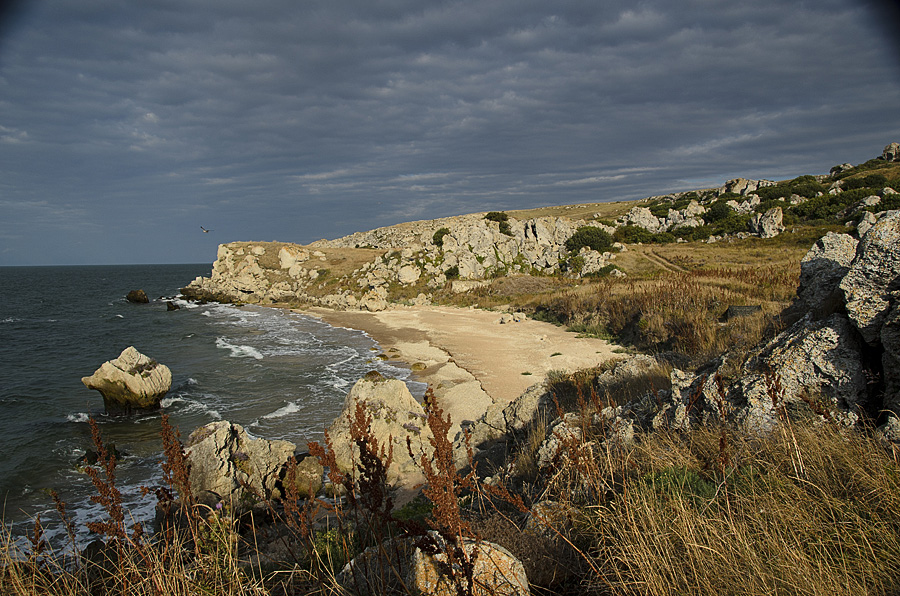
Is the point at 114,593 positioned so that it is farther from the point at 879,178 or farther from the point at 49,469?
the point at 879,178

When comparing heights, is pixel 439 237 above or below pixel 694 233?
above

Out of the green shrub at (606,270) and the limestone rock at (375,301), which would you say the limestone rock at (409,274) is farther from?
the green shrub at (606,270)

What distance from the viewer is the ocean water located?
1020 centimetres

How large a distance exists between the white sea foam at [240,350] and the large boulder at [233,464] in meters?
14.0

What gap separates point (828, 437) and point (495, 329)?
20808mm

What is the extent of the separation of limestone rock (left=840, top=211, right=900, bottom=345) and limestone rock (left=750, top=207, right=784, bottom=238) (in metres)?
45.1

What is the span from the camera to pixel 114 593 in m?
3.22

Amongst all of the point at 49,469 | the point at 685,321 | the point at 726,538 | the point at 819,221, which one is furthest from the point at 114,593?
the point at 819,221

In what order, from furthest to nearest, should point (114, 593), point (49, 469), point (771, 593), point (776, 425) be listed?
point (49, 469), point (776, 425), point (114, 593), point (771, 593)

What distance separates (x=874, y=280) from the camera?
4020mm

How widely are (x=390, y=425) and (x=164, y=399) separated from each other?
35.8ft

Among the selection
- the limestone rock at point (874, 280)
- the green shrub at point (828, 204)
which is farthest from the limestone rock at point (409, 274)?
the limestone rock at point (874, 280)

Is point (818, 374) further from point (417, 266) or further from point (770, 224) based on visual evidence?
point (770, 224)

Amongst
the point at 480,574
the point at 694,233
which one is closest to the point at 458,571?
the point at 480,574
